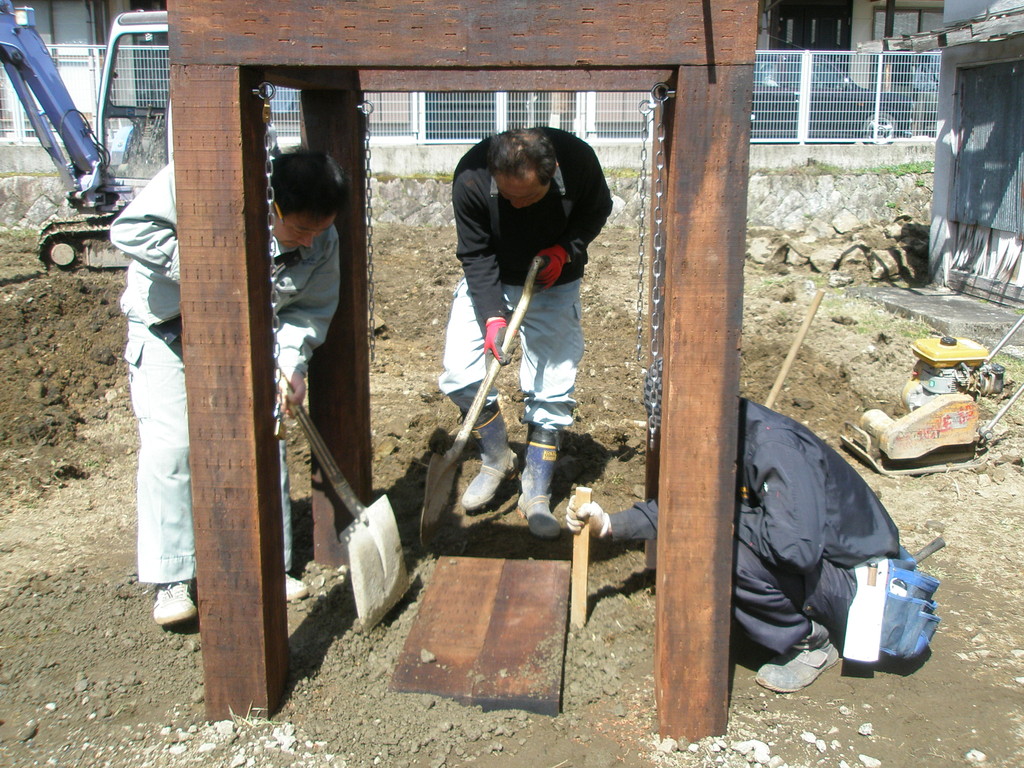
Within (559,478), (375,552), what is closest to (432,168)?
(559,478)

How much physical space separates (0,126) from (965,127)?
1255 centimetres

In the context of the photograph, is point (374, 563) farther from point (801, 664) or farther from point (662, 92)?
point (662, 92)

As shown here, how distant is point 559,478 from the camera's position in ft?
14.4

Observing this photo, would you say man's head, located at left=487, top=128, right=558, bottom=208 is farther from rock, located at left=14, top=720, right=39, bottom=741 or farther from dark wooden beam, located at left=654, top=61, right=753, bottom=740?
rock, located at left=14, top=720, right=39, bottom=741

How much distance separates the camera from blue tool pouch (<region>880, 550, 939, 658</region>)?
279cm

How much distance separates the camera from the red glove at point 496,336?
3.62 meters

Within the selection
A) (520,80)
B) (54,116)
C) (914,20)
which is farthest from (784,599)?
(914,20)

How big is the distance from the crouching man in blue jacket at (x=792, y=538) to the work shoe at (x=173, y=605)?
4.30 feet

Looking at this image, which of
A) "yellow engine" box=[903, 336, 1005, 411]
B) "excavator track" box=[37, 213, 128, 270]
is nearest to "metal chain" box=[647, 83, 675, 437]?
"yellow engine" box=[903, 336, 1005, 411]

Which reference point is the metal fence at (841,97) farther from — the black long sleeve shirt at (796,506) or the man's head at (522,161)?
the black long sleeve shirt at (796,506)

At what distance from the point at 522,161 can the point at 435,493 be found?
1.35m

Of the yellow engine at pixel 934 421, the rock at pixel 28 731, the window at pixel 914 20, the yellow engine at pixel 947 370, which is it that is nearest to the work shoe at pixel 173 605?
the rock at pixel 28 731

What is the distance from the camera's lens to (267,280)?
246 cm

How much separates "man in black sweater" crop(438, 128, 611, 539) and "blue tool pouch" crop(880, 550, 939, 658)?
4.64ft
